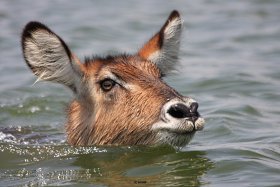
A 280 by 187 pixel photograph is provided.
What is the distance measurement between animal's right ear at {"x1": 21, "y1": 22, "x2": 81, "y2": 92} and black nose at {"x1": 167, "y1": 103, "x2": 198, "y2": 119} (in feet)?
5.78

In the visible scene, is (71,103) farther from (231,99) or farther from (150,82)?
(231,99)

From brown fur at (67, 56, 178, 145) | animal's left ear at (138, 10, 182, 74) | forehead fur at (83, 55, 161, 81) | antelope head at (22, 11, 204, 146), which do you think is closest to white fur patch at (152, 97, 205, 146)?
antelope head at (22, 11, 204, 146)

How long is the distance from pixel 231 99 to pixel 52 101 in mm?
3396

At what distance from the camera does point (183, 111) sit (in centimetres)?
932

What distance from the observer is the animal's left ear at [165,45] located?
36.7 ft

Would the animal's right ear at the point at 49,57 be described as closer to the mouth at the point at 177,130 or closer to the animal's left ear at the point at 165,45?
the animal's left ear at the point at 165,45

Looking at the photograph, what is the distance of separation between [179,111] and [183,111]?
0.07 metres

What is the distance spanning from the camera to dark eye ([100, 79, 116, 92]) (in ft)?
34.2

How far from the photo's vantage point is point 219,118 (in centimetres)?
1335

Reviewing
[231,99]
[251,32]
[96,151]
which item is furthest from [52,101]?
[251,32]

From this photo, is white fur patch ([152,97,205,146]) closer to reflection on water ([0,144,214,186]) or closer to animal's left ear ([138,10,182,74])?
reflection on water ([0,144,214,186])

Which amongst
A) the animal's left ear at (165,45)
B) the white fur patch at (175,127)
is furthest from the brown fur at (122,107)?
the animal's left ear at (165,45)

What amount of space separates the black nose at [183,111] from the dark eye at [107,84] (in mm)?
1270

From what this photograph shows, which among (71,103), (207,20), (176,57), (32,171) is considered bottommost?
(32,171)
